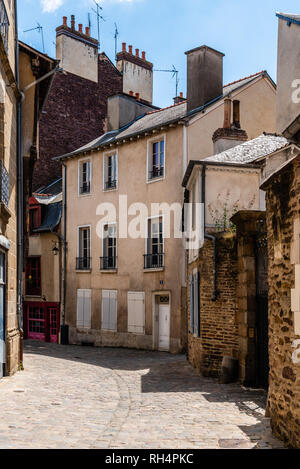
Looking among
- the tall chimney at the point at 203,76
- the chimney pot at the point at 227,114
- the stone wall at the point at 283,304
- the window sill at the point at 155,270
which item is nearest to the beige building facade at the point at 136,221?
the window sill at the point at 155,270

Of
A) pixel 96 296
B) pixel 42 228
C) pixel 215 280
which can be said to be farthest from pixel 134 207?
pixel 215 280

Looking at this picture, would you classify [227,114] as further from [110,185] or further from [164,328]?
[164,328]

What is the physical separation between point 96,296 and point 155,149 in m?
6.08

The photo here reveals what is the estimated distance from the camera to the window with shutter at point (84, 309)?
68.2ft

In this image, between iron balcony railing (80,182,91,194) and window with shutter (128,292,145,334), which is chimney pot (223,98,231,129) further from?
iron balcony railing (80,182,91,194)

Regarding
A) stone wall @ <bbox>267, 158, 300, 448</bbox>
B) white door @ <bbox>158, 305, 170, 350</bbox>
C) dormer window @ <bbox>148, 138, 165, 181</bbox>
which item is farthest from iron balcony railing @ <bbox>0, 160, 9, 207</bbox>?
white door @ <bbox>158, 305, 170, 350</bbox>

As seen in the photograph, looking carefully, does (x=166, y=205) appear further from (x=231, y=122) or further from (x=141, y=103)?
(x=141, y=103)

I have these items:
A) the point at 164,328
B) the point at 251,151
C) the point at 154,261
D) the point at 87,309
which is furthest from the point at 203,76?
the point at 87,309

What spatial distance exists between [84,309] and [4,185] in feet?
37.0

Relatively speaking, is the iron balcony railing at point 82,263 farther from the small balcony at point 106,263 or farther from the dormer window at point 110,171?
the dormer window at point 110,171

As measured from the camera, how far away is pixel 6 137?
1080cm

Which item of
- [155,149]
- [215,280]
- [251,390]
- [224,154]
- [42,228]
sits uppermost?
[155,149]

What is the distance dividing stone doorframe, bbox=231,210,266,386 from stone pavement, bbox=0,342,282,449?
48 centimetres

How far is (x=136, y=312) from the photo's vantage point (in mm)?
18859
